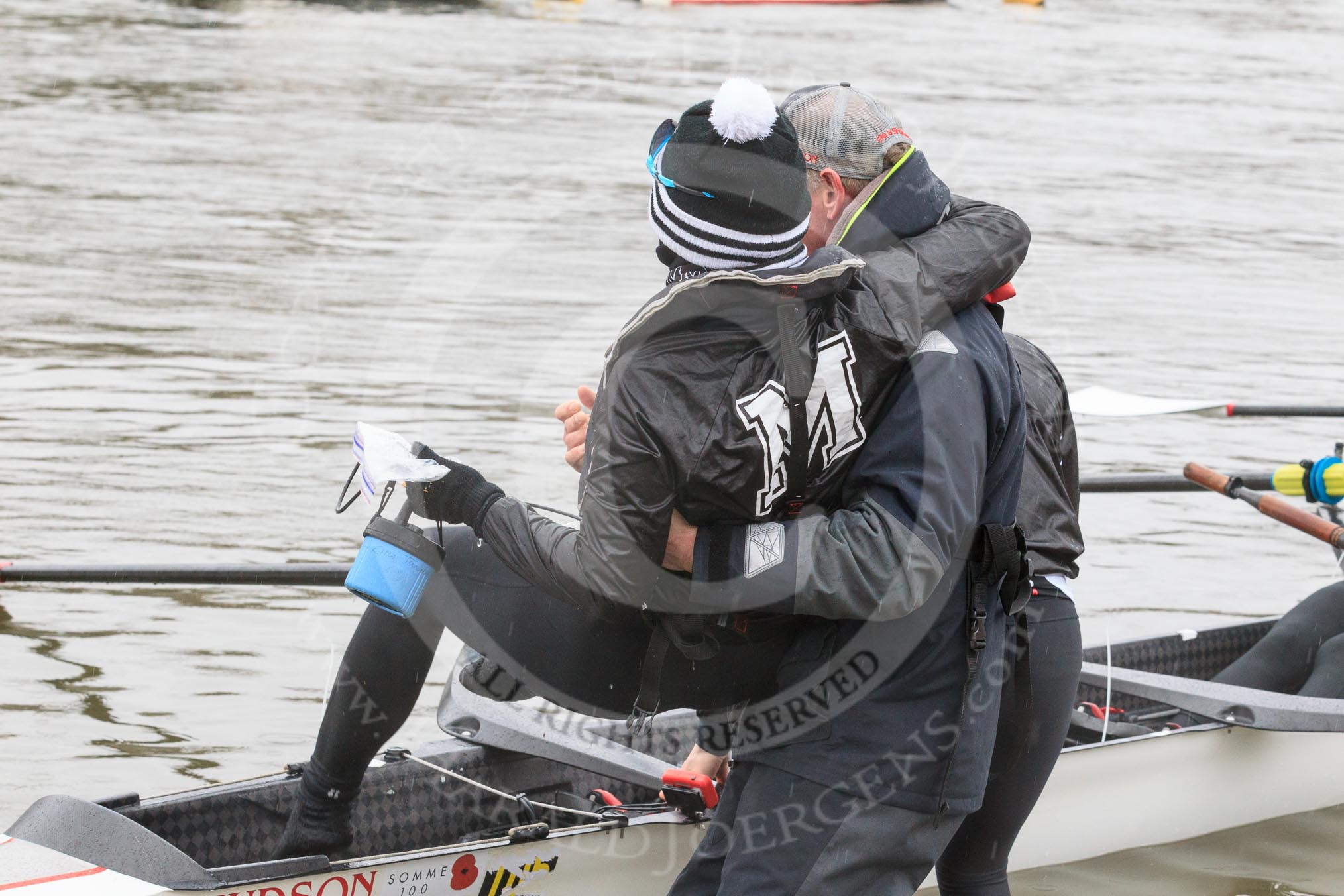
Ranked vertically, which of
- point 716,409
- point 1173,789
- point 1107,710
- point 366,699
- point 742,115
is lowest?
point 1173,789

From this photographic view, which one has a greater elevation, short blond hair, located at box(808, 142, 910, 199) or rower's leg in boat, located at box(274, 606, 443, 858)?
short blond hair, located at box(808, 142, 910, 199)

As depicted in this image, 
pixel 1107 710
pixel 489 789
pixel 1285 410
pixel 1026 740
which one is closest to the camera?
pixel 1026 740

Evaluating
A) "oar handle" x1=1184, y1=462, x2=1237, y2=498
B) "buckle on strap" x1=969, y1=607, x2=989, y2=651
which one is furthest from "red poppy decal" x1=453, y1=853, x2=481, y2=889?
"oar handle" x1=1184, y1=462, x2=1237, y2=498

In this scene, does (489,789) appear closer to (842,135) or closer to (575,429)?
(575,429)

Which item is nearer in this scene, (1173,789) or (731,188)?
(731,188)

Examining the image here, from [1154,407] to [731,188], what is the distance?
413cm

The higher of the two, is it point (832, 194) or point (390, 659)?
point (832, 194)

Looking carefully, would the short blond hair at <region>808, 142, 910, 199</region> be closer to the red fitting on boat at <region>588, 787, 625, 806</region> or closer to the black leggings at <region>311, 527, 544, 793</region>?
the black leggings at <region>311, 527, 544, 793</region>

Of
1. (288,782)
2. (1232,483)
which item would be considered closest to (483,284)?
(1232,483)

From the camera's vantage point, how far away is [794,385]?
2.14m

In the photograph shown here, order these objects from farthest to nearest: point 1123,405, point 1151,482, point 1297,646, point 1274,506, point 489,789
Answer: point 1123,405
point 1151,482
point 1274,506
point 1297,646
point 489,789

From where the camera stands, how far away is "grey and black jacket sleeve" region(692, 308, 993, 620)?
2.18 m

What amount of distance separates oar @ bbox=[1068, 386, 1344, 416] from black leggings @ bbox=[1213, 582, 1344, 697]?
1.24m

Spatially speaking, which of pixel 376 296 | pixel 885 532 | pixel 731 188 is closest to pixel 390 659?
pixel 885 532
